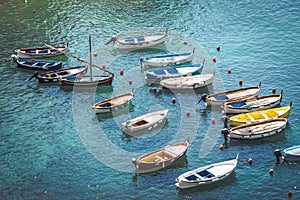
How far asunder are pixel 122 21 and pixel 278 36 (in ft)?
91.1

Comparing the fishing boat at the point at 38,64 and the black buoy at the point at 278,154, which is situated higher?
the fishing boat at the point at 38,64

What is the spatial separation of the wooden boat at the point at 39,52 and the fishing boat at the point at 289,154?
142 ft

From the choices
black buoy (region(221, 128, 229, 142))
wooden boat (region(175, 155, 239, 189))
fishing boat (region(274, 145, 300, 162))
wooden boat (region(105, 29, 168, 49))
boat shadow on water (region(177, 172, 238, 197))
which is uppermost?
wooden boat (region(105, 29, 168, 49))

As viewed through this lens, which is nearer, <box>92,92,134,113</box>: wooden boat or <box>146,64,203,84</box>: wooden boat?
<box>92,92,134,113</box>: wooden boat

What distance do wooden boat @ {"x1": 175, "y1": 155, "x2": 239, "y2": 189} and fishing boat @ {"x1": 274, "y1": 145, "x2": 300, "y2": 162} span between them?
4.97 metres

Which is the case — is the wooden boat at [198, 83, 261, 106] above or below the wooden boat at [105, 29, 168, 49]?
below

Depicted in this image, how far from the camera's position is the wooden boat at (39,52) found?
10181cm

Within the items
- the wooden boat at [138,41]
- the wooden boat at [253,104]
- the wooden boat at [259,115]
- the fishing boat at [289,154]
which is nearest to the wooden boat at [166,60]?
the wooden boat at [138,41]

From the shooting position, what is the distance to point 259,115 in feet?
273

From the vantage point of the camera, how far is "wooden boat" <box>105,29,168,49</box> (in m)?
104

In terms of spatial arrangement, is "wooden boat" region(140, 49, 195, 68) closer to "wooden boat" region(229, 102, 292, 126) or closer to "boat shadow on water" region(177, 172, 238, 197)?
"wooden boat" region(229, 102, 292, 126)

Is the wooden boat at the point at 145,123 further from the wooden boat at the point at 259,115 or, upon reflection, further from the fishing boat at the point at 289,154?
the fishing boat at the point at 289,154

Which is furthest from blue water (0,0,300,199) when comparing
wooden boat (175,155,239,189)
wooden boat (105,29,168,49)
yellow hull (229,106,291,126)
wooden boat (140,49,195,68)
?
wooden boat (140,49,195,68)

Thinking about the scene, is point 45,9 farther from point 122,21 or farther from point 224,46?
point 224,46
